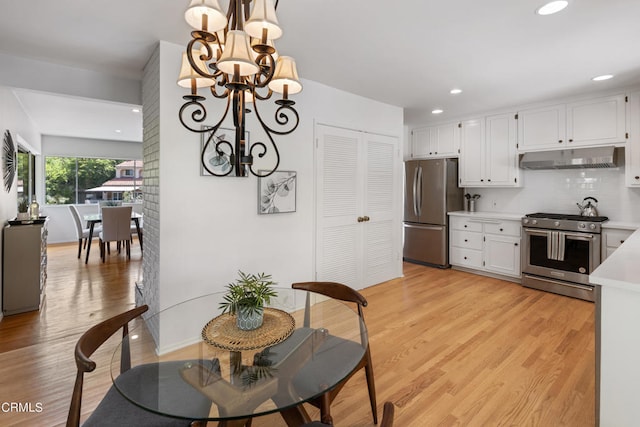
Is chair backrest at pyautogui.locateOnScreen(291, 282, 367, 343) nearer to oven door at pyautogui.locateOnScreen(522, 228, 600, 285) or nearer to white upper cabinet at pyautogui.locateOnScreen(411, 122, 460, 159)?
oven door at pyautogui.locateOnScreen(522, 228, 600, 285)

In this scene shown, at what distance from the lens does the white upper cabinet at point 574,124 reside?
3.71 m

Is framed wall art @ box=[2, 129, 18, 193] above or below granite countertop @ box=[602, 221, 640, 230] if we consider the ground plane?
above

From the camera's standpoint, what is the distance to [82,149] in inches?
302

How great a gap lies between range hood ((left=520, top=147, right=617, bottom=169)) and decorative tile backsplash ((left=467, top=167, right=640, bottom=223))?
0.67ft

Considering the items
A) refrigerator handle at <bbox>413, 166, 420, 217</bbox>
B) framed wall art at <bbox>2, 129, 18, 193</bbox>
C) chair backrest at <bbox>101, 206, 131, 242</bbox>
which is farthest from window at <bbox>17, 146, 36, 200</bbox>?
refrigerator handle at <bbox>413, 166, 420, 217</bbox>

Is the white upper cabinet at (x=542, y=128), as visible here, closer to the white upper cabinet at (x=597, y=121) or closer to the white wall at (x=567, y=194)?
the white upper cabinet at (x=597, y=121)

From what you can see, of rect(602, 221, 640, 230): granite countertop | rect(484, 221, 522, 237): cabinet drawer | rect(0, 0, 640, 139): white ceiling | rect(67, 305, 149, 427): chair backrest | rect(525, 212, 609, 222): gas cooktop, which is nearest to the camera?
rect(67, 305, 149, 427): chair backrest

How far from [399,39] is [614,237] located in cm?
325

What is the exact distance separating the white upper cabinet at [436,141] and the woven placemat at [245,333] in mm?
4523

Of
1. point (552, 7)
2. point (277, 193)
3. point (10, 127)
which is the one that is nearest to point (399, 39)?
point (552, 7)

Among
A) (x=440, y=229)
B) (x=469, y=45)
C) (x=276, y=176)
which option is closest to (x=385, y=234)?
(x=440, y=229)

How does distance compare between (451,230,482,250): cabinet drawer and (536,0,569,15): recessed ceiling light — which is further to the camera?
(451,230,482,250): cabinet drawer

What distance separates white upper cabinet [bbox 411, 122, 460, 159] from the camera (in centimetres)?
518

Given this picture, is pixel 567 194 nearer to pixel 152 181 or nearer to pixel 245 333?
pixel 245 333
